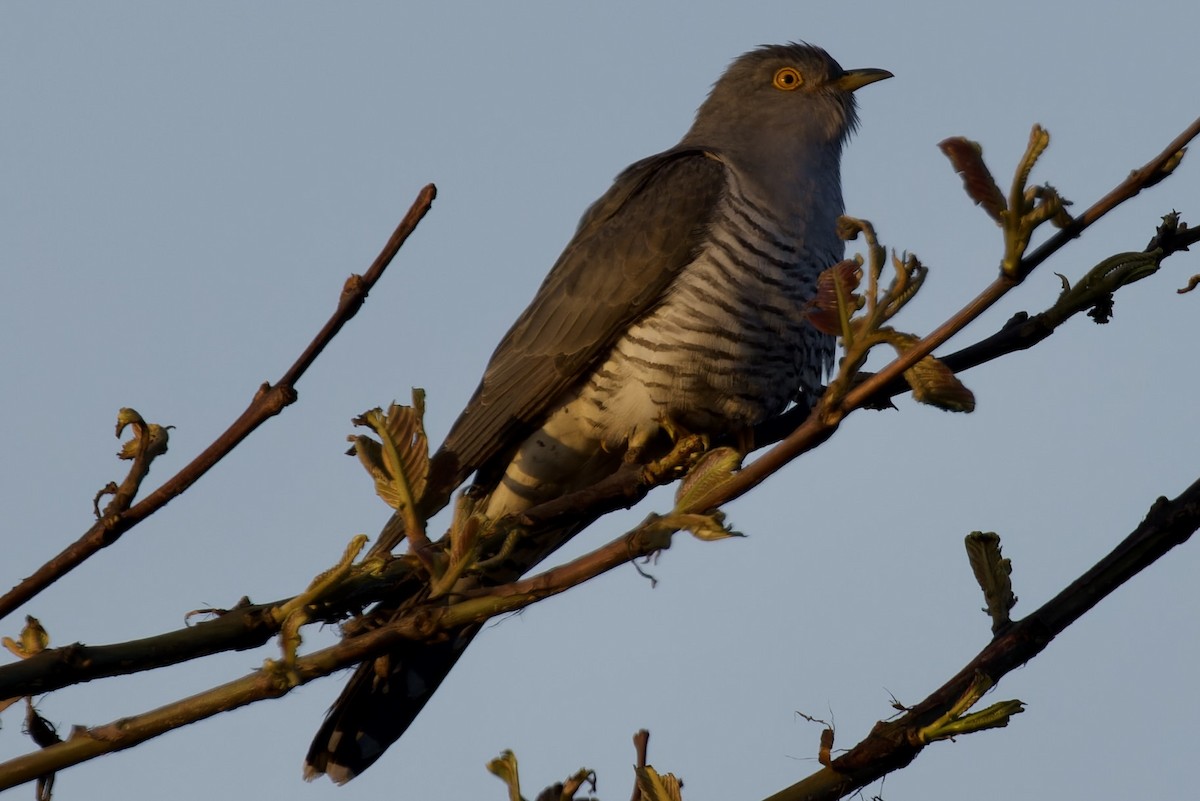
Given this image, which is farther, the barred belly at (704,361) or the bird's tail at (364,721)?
the barred belly at (704,361)

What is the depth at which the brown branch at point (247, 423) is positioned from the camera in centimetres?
169

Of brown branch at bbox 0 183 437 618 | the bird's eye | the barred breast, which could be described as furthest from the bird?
brown branch at bbox 0 183 437 618

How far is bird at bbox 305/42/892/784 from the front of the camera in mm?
4352

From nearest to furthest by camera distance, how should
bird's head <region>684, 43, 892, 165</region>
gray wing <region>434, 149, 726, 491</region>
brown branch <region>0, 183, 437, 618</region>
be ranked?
brown branch <region>0, 183, 437, 618</region>, gray wing <region>434, 149, 726, 491</region>, bird's head <region>684, 43, 892, 165</region>

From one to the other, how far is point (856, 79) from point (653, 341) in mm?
1890

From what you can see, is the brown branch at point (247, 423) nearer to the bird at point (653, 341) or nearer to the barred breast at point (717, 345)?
the bird at point (653, 341)

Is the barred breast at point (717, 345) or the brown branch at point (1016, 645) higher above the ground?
the barred breast at point (717, 345)

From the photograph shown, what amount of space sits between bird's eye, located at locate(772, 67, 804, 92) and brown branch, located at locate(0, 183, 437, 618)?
4.17 m

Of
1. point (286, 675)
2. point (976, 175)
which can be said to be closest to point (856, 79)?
point (976, 175)

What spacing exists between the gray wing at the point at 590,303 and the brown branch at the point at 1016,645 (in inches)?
103

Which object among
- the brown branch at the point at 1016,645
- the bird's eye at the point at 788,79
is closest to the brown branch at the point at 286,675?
the brown branch at the point at 1016,645

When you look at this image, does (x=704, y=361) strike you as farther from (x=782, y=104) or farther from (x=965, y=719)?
(x=965, y=719)

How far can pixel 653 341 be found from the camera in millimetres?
4375

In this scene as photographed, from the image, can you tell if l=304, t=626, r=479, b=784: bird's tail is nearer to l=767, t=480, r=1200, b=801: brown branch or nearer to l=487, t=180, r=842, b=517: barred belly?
l=487, t=180, r=842, b=517: barred belly
